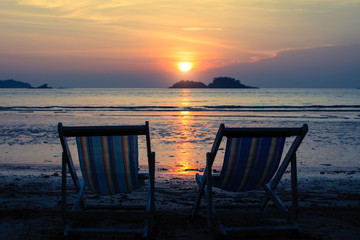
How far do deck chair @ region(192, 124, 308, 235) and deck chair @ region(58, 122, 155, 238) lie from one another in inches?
23.7

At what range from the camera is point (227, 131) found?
3.04 metres

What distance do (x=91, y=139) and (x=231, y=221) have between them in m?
1.65

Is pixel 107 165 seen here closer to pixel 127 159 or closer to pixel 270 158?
pixel 127 159

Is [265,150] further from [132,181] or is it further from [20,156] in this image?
[20,156]

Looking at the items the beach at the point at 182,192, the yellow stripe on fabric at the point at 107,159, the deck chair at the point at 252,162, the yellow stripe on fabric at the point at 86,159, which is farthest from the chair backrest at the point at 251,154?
the yellow stripe on fabric at the point at 86,159

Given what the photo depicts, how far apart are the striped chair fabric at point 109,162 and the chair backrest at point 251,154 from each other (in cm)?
78

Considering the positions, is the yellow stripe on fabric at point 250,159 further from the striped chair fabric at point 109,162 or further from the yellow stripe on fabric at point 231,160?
the striped chair fabric at point 109,162

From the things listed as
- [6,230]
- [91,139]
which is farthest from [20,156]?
[91,139]

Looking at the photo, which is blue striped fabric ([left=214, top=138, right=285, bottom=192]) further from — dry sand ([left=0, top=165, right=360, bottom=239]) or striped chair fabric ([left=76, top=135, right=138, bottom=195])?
striped chair fabric ([left=76, top=135, right=138, bottom=195])

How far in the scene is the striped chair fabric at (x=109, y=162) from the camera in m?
3.25

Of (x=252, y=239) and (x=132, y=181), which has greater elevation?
(x=132, y=181)

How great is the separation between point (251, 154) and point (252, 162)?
3.5 inches

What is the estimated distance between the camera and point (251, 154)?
3270 millimetres

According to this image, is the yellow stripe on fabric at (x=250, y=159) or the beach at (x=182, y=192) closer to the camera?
the yellow stripe on fabric at (x=250, y=159)
